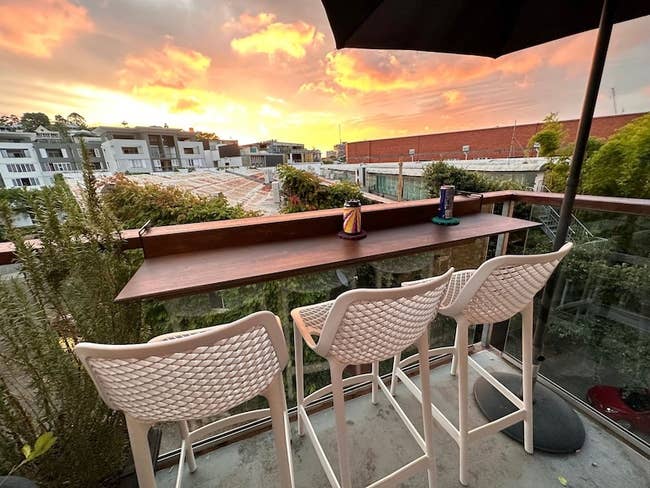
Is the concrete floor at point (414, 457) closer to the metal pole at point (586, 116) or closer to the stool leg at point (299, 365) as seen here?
the stool leg at point (299, 365)

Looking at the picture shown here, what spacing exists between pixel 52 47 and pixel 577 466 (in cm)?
350

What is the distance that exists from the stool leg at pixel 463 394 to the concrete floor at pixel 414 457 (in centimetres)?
12

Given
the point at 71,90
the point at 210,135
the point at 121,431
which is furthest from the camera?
the point at 210,135

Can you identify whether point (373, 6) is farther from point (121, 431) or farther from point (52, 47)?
point (121, 431)

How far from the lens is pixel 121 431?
3.31 feet

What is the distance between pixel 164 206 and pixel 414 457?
8.70 ft

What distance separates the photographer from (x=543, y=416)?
57.3 inches

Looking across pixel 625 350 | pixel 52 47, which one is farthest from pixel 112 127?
pixel 625 350

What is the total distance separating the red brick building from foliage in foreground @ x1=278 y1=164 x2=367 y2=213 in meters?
9.37

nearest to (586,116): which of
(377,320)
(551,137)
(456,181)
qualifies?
(377,320)

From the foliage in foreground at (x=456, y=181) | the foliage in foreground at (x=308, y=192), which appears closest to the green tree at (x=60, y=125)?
the foliage in foreground at (x=308, y=192)

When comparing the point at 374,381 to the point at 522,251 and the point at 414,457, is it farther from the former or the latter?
the point at 522,251

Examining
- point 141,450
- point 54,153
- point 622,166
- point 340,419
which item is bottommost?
point 340,419

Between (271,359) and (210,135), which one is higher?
(210,135)
